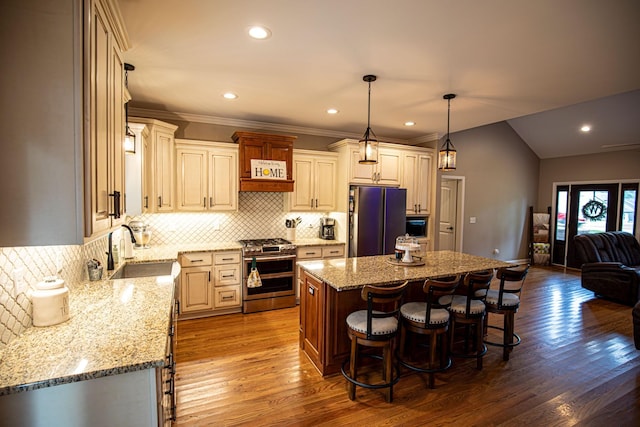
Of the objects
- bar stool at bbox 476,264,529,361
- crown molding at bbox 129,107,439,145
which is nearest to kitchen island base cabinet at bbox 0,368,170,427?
bar stool at bbox 476,264,529,361

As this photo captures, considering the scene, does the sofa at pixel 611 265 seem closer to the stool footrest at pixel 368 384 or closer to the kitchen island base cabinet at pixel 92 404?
the stool footrest at pixel 368 384

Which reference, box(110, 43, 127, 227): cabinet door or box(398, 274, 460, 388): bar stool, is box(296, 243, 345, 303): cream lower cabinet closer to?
box(398, 274, 460, 388): bar stool

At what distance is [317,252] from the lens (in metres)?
4.55

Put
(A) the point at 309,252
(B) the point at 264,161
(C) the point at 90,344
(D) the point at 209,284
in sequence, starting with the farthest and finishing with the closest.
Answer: (A) the point at 309,252 → (B) the point at 264,161 → (D) the point at 209,284 → (C) the point at 90,344

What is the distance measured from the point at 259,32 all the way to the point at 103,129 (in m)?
1.24

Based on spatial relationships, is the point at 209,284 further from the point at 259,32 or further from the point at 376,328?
the point at 259,32

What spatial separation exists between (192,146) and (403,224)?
326 centimetres

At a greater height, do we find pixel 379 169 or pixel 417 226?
pixel 379 169

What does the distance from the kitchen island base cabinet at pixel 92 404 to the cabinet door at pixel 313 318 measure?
155 cm

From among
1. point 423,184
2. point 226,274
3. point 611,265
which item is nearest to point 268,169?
point 226,274

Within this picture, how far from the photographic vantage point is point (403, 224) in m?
4.94

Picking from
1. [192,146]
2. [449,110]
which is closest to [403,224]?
[449,110]

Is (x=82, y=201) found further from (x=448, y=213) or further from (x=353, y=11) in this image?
(x=448, y=213)

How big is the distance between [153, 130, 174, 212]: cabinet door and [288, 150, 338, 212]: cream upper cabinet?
5.34 ft
